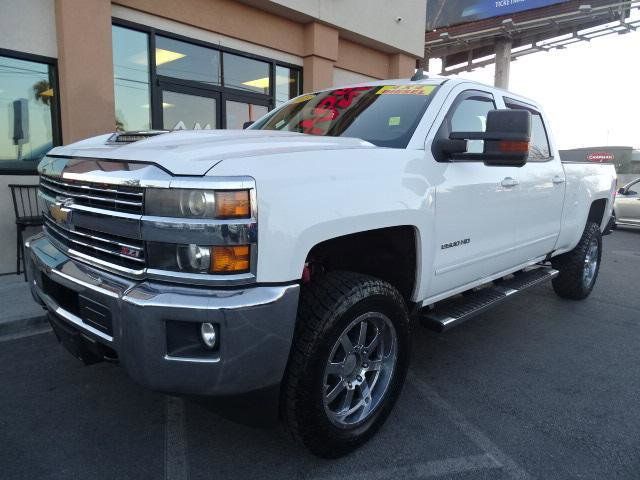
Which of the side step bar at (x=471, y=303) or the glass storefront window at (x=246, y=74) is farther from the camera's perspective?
the glass storefront window at (x=246, y=74)

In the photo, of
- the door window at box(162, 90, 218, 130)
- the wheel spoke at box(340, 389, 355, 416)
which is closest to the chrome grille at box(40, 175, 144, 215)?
the wheel spoke at box(340, 389, 355, 416)

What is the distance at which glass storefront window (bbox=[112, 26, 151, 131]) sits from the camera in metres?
6.70

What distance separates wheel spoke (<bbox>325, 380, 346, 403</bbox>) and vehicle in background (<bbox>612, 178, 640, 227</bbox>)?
12.2m

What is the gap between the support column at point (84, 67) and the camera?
5.81 meters

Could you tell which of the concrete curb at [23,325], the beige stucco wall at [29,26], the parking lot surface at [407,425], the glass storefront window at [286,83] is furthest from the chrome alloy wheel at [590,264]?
the beige stucco wall at [29,26]

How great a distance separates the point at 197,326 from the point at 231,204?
0.49 m

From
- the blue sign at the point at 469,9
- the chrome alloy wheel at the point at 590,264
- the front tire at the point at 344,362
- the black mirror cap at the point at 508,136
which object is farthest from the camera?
the blue sign at the point at 469,9

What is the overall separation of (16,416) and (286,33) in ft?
25.9

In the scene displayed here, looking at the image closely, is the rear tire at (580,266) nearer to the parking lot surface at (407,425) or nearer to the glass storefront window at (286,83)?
the parking lot surface at (407,425)

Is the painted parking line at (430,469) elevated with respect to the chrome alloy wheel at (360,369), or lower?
lower

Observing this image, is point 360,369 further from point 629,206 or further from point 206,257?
point 629,206

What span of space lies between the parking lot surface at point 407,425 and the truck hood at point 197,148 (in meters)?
1.34

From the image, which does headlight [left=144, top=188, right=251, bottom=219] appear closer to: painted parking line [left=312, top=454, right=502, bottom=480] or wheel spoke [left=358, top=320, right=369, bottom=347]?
wheel spoke [left=358, top=320, right=369, bottom=347]

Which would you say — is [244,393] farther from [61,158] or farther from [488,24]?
[488,24]
